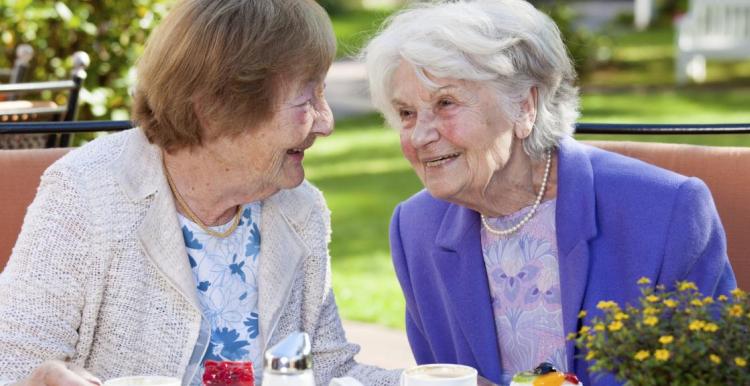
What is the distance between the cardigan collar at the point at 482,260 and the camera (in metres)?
2.94

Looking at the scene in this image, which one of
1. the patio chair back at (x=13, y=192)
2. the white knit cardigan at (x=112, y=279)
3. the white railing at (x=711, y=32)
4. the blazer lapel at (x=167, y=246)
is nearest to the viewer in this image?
the white knit cardigan at (x=112, y=279)

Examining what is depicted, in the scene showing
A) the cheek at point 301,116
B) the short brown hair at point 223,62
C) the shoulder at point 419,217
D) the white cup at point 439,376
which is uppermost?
the short brown hair at point 223,62

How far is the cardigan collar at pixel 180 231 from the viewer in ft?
8.78

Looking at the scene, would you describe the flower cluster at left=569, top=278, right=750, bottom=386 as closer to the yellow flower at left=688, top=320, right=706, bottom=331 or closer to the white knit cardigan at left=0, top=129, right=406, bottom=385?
the yellow flower at left=688, top=320, right=706, bottom=331

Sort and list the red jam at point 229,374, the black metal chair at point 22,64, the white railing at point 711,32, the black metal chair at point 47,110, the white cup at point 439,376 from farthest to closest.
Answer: the white railing at point 711,32
the black metal chair at point 22,64
the black metal chair at point 47,110
the red jam at point 229,374
the white cup at point 439,376

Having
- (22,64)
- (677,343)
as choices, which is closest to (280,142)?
(677,343)

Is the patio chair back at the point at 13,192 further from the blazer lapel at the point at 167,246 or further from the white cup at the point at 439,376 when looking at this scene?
the white cup at the point at 439,376

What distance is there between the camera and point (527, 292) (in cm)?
307

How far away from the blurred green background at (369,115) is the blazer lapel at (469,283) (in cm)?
40

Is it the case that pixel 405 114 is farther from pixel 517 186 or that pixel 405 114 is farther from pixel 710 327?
pixel 710 327

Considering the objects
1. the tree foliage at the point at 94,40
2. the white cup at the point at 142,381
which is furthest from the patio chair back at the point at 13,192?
the tree foliage at the point at 94,40

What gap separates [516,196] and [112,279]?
105cm

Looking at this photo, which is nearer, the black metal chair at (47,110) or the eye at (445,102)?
the eye at (445,102)

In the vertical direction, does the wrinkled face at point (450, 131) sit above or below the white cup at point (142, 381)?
above
